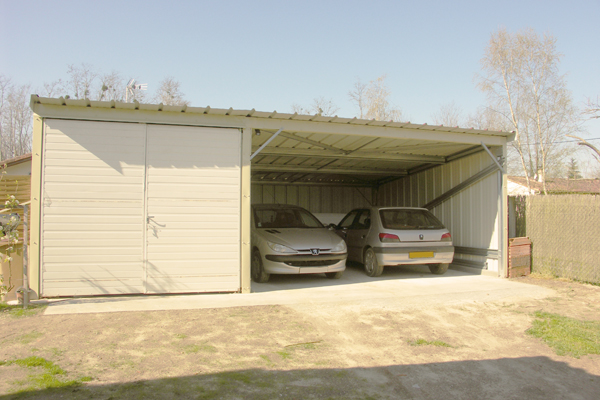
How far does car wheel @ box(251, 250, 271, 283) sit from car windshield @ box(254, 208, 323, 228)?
2.46 feet

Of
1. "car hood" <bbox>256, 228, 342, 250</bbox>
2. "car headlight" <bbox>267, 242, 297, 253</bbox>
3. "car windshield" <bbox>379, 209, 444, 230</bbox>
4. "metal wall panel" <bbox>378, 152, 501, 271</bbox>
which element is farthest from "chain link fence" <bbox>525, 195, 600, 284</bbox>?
"car headlight" <bbox>267, 242, 297, 253</bbox>

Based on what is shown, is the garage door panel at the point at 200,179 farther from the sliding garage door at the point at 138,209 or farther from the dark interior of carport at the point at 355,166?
the dark interior of carport at the point at 355,166

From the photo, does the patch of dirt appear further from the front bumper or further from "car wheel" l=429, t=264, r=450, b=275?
"car wheel" l=429, t=264, r=450, b=275

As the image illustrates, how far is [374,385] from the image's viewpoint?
379cm

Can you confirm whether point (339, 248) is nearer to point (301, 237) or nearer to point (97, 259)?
point (301, 237)

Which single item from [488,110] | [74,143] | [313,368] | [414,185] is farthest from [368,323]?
[488,110]

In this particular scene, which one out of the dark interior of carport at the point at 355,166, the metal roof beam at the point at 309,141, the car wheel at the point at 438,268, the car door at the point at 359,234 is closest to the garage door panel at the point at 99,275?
the dark interior of carport at the point at 355,166

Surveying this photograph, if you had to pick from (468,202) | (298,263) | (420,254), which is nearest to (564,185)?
(468,202)

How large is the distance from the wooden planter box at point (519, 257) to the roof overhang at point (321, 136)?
2120 mm

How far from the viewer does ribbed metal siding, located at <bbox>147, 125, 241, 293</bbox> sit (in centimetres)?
709

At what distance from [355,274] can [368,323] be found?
14.4ft

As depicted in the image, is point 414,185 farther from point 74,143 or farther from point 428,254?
point 74,143

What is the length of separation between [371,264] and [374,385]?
5877 mm

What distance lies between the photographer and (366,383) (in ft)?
12.5
